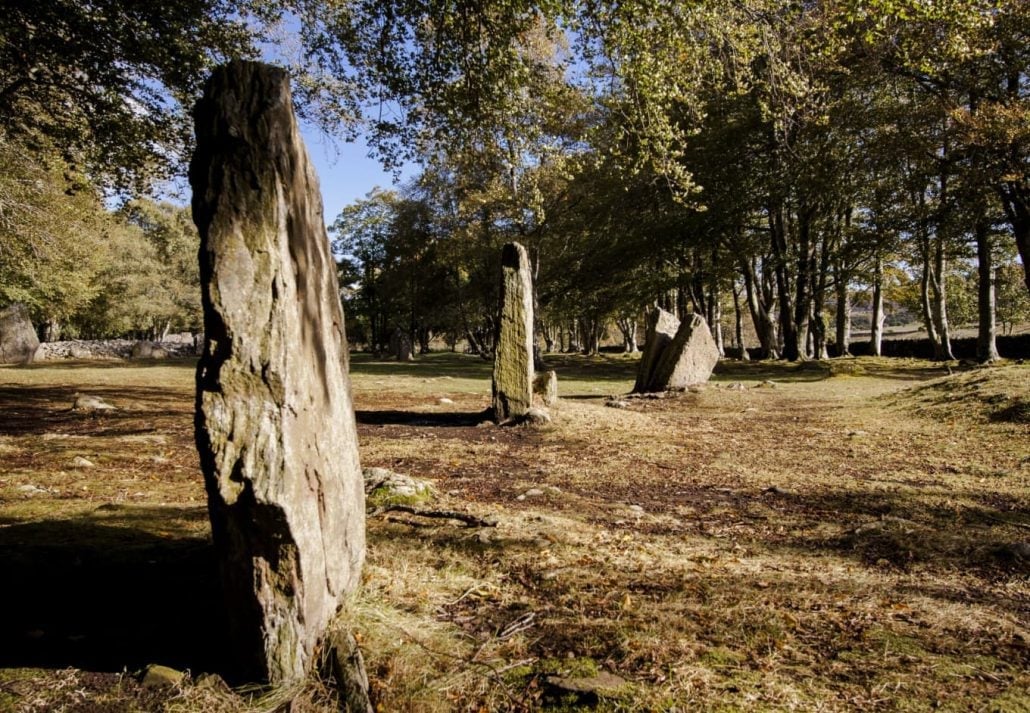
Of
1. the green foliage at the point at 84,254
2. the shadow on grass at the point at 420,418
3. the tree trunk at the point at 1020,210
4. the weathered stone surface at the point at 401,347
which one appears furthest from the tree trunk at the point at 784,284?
the green foliage at the point at 84,254

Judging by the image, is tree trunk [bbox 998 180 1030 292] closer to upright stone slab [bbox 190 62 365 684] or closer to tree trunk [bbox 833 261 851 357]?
tree trunk [bbox 833 261 851 357]

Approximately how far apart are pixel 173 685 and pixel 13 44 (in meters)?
7.99

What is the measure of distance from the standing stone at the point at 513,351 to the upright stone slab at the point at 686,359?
5368 millimetres

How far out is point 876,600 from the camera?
3195 mm

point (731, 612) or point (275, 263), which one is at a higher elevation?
point (275, 263)

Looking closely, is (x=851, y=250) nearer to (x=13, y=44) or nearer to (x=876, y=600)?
(x=876, y=600)

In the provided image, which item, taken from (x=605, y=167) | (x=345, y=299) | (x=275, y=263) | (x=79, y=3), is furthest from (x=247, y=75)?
(x=345, y=299)

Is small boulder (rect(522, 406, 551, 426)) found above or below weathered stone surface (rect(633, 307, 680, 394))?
below

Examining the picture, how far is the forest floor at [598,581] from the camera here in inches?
94.5

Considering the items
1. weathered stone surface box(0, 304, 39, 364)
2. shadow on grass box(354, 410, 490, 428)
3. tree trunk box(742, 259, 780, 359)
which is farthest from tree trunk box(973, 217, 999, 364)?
weathered stone surface box(0, 304, 39, 364)

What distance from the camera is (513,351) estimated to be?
32.9 ft

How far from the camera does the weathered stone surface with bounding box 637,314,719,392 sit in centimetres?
1434

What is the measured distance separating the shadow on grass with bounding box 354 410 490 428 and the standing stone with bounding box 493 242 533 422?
0.54 meters

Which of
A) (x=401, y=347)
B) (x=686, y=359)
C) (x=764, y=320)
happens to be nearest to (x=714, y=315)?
(x=764, y=320)
